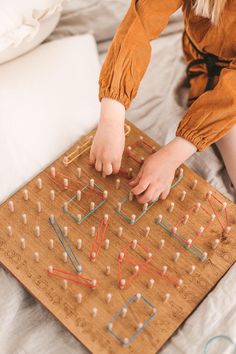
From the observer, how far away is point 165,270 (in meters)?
0.77

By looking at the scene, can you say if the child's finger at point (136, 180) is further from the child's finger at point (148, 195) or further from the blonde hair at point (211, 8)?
the blonde hair at point (211, 8)

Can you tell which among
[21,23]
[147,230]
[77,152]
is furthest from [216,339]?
[21,23]

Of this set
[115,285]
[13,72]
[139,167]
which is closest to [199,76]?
[139,167]

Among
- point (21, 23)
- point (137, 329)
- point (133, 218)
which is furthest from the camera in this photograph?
point (21, 23)

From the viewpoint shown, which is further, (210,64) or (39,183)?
(210,64)

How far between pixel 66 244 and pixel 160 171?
0.21 m

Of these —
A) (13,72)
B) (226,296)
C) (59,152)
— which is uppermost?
(13,72)

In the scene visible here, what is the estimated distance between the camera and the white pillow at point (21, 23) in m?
0.90

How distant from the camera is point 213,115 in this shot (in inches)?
32.9

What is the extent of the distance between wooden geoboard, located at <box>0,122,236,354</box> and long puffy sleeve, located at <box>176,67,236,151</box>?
0.25 feet

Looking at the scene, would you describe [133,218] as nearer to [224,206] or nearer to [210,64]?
[224,206]

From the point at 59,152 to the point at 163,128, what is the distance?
0.23 meters

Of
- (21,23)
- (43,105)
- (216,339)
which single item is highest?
(21,23)

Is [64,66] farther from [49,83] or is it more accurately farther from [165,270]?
[165,270]
